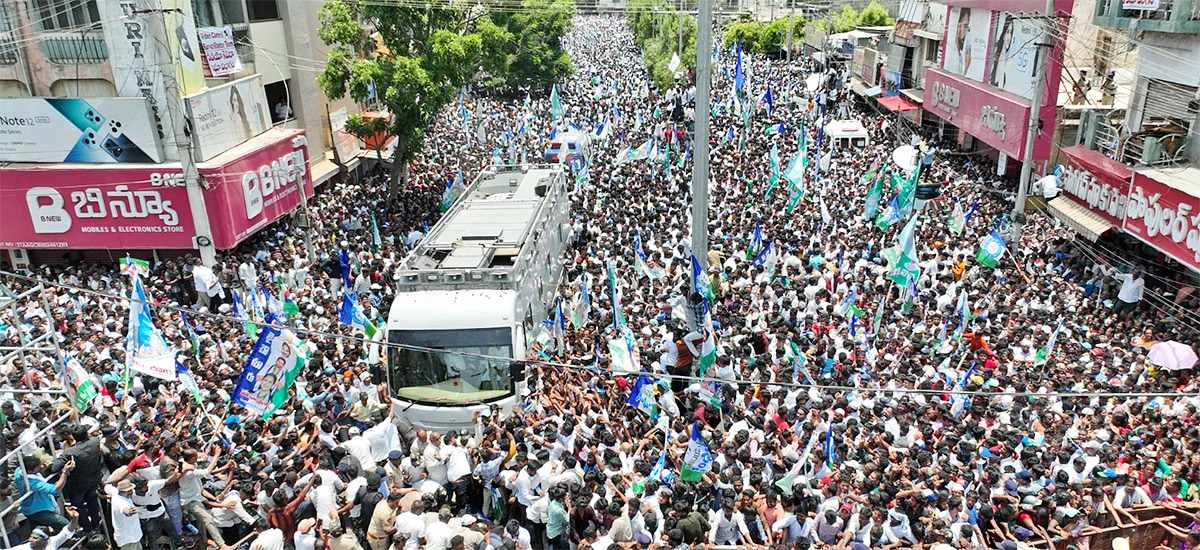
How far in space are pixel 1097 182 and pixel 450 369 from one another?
498 inches

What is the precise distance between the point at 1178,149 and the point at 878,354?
7.35 m

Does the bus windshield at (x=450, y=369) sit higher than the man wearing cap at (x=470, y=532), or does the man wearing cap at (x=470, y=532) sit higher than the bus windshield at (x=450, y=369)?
the man wearing cap at (x=470, y=532)

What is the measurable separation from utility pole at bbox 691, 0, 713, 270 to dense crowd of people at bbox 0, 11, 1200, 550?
1336 mm

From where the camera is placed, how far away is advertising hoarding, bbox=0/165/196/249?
17844 millimetres

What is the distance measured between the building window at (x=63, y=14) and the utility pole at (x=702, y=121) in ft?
41.5

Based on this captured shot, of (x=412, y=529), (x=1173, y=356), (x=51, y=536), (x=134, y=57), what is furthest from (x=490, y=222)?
(x=1173, y=356)

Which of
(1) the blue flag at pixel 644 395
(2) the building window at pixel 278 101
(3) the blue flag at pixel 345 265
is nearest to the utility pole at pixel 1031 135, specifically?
(1) the blue flag at pixel 644 395

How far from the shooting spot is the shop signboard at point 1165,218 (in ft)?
43.3

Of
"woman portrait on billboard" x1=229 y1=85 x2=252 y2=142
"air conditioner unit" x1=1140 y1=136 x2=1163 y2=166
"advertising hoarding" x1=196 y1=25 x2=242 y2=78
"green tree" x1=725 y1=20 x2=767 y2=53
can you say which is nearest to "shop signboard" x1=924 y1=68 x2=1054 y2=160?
"air conditioner unit" x1=1140 y1=136 x2=1163 y2=166

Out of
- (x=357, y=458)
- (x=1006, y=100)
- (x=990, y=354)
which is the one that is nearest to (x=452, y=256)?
(x=357, y=458)

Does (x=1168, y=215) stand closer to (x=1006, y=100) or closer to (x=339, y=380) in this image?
(x=1006, y=100)

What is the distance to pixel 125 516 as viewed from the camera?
7.92m

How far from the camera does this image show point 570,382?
37.8ft

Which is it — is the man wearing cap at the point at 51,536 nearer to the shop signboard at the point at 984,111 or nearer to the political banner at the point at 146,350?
the political banner at the point at 146,350
